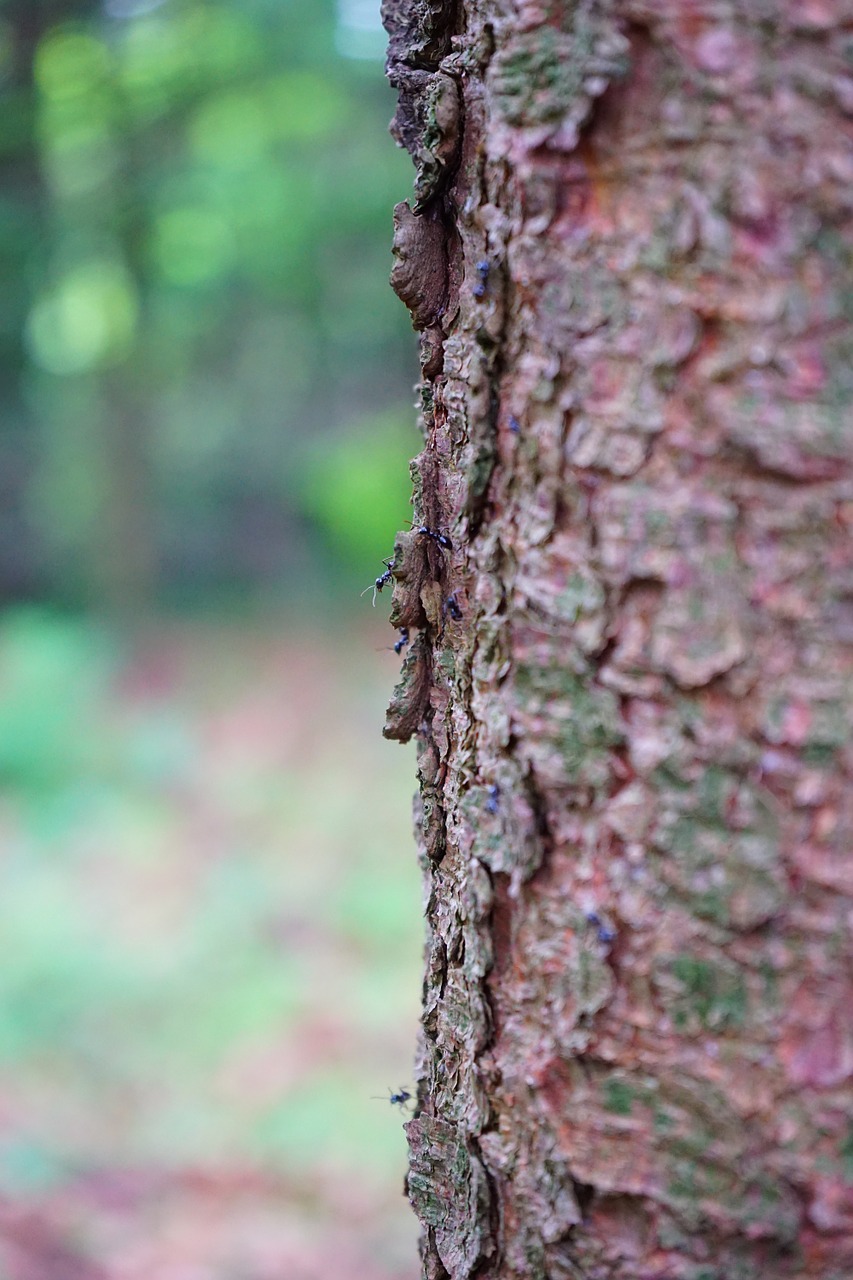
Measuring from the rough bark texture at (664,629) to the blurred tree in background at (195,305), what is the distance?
9.23 meters

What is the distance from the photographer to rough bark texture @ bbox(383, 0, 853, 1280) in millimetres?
854

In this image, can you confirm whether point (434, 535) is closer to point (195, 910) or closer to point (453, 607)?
point (453, 607)

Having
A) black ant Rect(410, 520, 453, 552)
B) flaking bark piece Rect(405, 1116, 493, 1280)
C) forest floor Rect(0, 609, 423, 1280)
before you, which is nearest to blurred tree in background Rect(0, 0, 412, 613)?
forest floor Rect(0, 609, 423, 1280)

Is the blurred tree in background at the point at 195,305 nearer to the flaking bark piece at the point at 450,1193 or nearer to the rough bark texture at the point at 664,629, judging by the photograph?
the rough bark texture at the point at 664,629

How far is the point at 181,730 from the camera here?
368 inches

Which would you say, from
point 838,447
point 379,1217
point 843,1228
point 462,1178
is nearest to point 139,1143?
point 379,1217

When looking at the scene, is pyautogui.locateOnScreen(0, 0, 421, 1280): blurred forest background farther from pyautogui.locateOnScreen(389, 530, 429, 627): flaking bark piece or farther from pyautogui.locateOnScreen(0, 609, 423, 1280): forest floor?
pyautogui.locateOnScreen(389, 530, 429, 627): flaking bark piece

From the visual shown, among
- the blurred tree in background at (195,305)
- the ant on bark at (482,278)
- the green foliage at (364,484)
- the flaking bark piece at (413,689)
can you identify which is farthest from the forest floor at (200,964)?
the blurred tree in background at (195,305)

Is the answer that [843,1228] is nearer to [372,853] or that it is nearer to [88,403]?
[372,853]

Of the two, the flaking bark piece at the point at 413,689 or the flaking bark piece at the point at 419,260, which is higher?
the flaking bark piece at the point at 419,260

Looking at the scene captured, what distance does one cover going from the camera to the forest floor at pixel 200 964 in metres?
4.18

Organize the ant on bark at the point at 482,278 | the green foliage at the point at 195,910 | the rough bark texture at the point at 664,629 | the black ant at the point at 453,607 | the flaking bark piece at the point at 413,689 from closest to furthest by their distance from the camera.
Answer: the rough bark texture at the point at 664,629, the ant on bark at the point at 482,278, the black ant at the point at 453,607, the flaking bark piece at the point at 413,689, the green foliage at the point at 195,910

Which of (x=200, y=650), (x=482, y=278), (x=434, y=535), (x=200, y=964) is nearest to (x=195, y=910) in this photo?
(x=200, y=964)

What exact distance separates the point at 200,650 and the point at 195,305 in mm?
3688
